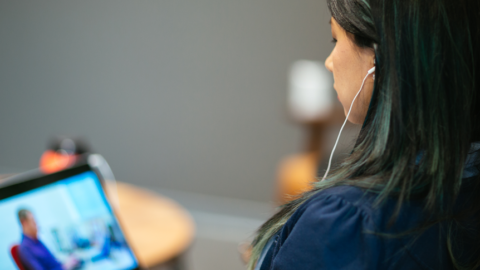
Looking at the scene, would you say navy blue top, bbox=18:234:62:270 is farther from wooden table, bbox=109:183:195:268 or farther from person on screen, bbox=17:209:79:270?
wooden table, bbox=109:183:195:268

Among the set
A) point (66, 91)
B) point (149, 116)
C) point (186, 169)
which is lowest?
point (186, 169)

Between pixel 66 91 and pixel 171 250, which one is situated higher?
pixel 66 91

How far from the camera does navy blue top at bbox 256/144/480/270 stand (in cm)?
50

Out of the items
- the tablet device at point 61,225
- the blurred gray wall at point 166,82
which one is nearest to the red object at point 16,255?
the tablet device at point 61,225

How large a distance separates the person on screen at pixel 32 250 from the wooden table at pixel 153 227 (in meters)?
0.34

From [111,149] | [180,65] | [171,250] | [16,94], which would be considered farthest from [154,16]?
[171,250]

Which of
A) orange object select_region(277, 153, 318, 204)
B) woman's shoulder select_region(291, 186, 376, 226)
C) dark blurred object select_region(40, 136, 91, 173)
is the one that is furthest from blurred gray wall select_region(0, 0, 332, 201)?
woman's shoulder select_region(291, 186, 376, 226)

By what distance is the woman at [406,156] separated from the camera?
495 millimetres

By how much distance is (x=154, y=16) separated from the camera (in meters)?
2.44

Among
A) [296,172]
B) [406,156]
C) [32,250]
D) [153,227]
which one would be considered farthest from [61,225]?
[296,172]

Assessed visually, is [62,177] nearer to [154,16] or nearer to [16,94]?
[154,16]

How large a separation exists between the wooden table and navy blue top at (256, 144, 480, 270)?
696mm

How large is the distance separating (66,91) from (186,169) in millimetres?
887

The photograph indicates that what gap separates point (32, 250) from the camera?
78 centimetres
